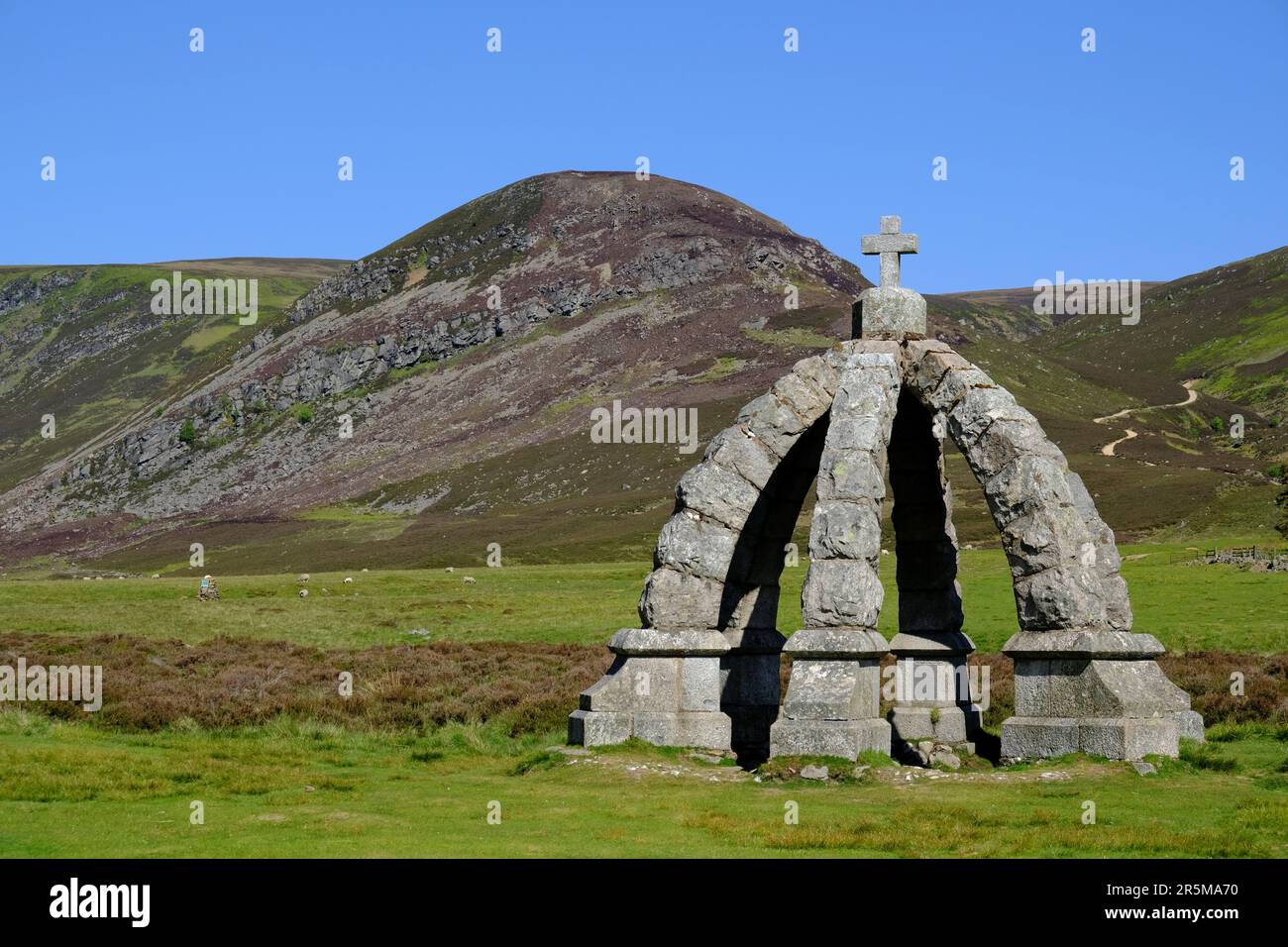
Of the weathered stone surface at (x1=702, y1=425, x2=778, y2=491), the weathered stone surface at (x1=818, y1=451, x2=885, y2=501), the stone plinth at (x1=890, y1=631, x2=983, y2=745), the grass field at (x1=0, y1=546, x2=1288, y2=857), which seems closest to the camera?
the grass field at (x1=0, y1=546, x2=1288, y2=857)

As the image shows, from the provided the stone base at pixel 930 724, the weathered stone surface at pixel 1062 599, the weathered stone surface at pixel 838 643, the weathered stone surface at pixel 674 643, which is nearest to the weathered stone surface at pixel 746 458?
the weathered stone surface at pixel 674 643

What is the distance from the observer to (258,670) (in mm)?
38625

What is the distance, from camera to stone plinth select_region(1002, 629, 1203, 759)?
22.7m

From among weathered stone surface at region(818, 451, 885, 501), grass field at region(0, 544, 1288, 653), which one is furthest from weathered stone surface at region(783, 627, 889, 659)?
grass field at region(0, 544, 1288, 653)

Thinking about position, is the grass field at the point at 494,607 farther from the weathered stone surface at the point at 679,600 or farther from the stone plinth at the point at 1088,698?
the weathered stone surface at the point at 679,600

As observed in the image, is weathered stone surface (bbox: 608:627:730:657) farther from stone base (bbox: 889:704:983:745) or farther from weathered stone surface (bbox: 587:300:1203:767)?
stone base (bbox: 889:704:983:745)

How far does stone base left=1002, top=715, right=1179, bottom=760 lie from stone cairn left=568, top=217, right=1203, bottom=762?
30 millimetres

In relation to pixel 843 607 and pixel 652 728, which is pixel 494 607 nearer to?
pixel 652 728

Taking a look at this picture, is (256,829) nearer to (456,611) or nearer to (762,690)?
(762,690)

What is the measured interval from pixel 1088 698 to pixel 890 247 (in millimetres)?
9308

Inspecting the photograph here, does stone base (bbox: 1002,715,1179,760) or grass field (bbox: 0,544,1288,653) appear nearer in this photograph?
stone base (bbox: 1002,715,1179,760)

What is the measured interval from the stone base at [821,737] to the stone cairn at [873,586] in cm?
3

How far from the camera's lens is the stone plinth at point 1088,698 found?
22.7 meters

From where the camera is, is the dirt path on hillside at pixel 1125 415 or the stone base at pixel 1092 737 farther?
the dirt path on hillside at pixel 1125 415
